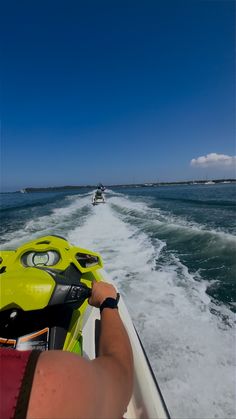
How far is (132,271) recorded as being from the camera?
6129mm

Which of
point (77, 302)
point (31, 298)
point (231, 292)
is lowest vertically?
point (231, 292)

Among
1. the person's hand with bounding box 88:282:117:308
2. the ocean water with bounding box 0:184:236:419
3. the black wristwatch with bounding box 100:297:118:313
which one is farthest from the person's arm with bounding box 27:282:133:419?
the ocean water with bounding box 0:184:236:419

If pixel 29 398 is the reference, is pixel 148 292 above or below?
below

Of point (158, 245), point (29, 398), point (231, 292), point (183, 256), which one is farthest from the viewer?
point (158, 245)

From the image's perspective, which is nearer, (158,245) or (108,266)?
(108,266)

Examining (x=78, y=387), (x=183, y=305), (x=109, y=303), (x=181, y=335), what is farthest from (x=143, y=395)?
(x=183, y=305)

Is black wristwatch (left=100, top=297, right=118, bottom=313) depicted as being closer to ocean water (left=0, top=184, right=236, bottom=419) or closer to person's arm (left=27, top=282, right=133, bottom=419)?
person's arm (left=27, top=282, right=133, bottom=419)

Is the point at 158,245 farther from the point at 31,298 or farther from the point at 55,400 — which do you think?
the point at 55,400

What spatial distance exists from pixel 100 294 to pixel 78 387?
98 cm

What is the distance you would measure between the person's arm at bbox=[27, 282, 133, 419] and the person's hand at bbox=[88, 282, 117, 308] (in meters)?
0.59

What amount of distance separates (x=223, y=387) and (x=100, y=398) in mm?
2313

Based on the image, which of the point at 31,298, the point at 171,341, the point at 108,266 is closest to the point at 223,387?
the point at 171,341

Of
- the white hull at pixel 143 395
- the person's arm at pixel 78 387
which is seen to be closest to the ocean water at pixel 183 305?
the white hull at pixel 143 395

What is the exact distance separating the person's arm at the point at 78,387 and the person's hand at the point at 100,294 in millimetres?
588
